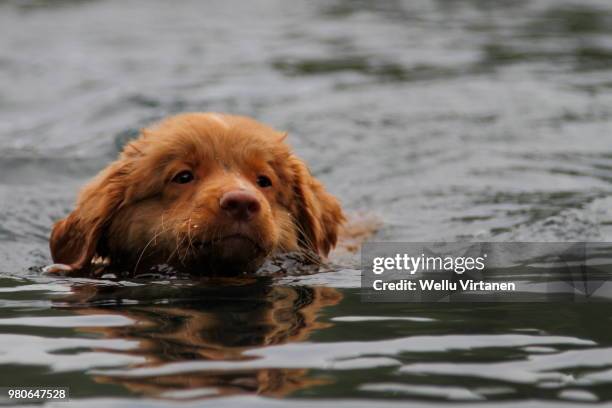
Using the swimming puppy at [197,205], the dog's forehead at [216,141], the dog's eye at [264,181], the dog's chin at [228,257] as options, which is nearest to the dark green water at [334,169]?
the dog's chin at [228,257]

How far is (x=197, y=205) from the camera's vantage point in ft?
18.8

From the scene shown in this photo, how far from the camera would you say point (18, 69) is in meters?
14.5

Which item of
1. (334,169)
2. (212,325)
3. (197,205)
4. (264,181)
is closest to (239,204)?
(197,205)

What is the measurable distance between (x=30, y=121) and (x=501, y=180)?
5317mm

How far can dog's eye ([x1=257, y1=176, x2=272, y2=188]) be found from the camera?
6.21m

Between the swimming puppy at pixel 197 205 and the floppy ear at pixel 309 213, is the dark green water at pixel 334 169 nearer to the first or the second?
the swimming puppy at pixel 197 205

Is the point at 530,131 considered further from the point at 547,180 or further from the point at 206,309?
the point at 206,309

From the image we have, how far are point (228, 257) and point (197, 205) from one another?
1.06 ft

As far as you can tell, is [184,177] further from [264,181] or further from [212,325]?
[212,325]

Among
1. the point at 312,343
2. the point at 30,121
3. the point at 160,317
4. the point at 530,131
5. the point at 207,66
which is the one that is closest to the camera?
the point at 312,343

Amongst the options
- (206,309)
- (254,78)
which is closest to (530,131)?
(254,78)

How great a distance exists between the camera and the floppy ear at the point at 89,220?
20.5 ft

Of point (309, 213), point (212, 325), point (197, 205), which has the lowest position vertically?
point (212, 325)

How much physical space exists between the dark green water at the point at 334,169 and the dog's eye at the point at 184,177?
57 centimetres
